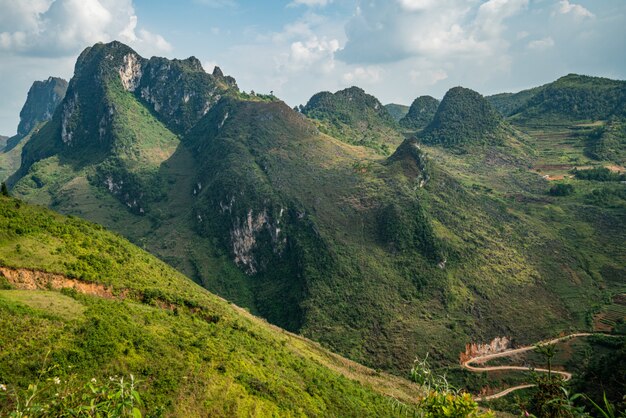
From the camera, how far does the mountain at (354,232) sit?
296 ft

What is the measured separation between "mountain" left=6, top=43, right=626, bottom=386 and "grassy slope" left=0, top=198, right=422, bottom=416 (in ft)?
104

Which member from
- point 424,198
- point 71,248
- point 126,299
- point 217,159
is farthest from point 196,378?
point 217,159

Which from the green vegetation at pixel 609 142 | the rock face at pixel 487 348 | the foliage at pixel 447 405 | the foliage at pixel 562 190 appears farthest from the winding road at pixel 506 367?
the green vegetation at pixel 609 142

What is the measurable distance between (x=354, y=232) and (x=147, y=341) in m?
77.2

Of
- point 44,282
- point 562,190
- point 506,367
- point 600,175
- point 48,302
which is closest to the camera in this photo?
point 48,302

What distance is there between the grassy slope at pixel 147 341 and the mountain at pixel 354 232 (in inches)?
1248

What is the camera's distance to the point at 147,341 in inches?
1432

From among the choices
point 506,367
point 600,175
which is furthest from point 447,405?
point 600,175

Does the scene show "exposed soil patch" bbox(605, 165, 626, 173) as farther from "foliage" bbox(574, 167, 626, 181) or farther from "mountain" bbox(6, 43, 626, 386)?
"mountain" bbox(6, 43, 626, 386)

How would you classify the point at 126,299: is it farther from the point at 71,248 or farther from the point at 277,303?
the point at 277,303

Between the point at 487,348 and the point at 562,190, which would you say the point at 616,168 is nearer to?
the point at 562,190

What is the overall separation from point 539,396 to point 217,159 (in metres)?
142

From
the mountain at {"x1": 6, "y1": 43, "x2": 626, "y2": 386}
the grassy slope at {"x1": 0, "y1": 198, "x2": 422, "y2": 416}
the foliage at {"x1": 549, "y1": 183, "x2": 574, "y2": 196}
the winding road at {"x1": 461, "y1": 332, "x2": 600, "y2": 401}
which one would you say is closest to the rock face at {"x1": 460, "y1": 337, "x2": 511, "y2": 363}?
the winding road at {"x1": 461, "y1": 332, "x2": 600, "y2": 401}

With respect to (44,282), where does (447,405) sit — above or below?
below
